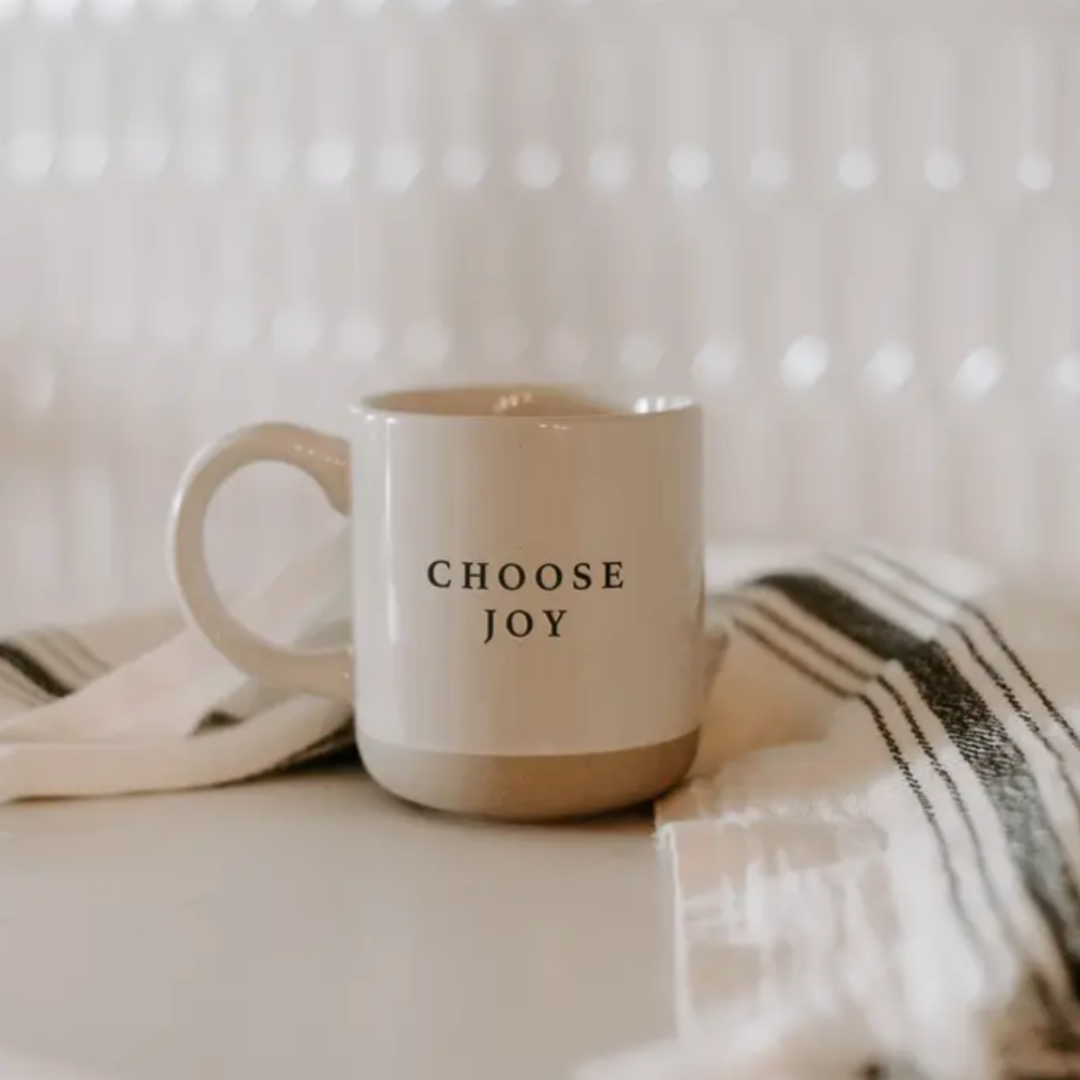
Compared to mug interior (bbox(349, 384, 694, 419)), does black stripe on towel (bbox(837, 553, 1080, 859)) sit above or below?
below

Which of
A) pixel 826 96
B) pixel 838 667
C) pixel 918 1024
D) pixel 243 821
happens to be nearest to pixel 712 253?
pixel 826 96

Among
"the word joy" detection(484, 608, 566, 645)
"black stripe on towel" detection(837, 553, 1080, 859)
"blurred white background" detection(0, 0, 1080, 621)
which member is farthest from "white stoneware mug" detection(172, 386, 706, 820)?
"blurred white background" detection(0, 0, 1080, 621)

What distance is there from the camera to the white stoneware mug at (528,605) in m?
0.48

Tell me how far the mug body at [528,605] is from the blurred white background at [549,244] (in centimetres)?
24

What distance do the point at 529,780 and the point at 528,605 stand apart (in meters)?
0.06

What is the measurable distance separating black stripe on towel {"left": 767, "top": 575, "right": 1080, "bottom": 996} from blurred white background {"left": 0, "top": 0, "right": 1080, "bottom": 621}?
0.46 ft

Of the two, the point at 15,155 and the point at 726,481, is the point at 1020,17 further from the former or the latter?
the point at 15,155

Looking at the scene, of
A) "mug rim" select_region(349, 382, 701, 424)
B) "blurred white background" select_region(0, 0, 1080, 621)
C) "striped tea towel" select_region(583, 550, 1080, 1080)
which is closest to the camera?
"striped tea towel" select_region(583, 550, 1080, 1080)

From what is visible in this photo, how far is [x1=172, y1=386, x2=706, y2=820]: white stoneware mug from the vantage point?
484 mm

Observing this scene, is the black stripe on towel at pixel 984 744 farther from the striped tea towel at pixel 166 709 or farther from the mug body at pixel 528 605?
the striped tea towel at pixel 166 709

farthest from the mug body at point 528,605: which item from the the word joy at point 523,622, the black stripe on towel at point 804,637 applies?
the black stripe on towel at point 804,637

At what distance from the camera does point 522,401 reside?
59 centimetres

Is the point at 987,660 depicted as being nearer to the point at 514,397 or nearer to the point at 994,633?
the point at 994,633

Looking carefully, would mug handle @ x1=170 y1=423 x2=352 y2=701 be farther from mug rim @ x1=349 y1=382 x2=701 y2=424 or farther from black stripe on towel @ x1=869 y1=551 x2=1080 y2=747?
black stripe on towel @ x1=869 y1=551 x2=1080 y2=747
